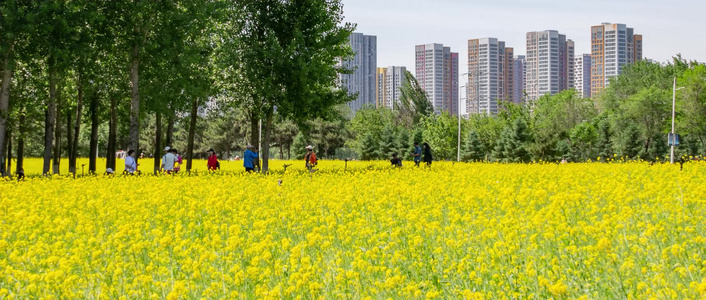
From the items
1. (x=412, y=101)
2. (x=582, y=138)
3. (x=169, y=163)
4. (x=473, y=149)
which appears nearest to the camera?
(x=169, y=163)

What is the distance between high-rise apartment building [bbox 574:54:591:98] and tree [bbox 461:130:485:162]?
124548mm

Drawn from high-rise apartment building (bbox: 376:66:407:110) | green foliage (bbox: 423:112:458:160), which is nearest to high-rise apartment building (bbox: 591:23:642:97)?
high-rise apartment building (bbox: 376:66:407:110)

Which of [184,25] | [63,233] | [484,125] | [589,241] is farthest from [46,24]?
[484,125]

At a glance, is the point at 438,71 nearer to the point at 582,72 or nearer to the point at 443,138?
the point at 582,72

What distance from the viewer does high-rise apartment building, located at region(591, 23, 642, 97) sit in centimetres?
16675

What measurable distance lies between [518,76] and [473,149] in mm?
120572

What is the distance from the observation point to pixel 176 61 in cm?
2702

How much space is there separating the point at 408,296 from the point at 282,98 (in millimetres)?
23684

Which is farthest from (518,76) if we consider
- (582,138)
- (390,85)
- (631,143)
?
(631,143)

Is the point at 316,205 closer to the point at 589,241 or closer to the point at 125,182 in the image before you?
the point at 589,241

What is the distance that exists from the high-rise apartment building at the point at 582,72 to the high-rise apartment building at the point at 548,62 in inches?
195

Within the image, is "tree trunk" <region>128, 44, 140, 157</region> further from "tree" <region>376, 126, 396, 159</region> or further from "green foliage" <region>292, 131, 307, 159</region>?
"green foliage" <region>292, 131, 307, 159</region>

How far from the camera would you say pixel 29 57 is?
23.9 meters

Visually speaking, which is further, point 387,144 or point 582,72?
point 582,72
